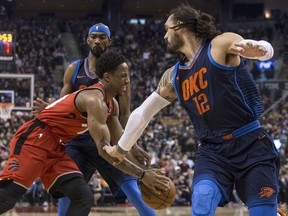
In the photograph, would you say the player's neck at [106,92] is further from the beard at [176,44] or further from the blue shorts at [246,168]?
the blue shorts at [246,168]

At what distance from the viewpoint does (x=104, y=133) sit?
16.9 ft

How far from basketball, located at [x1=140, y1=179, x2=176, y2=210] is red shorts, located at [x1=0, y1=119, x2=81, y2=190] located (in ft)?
2.66

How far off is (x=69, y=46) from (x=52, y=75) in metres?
4.57

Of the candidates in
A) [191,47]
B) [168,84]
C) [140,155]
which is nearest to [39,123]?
[140,155]

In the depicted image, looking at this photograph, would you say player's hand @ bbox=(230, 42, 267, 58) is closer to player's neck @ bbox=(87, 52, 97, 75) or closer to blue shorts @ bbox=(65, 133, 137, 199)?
blue shorts @ bbox=(65, 133, 137, 199)

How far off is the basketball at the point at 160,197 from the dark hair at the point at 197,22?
4.06 ft

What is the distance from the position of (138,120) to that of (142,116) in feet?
0.17

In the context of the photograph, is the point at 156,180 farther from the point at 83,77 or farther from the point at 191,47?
the point at 83,77

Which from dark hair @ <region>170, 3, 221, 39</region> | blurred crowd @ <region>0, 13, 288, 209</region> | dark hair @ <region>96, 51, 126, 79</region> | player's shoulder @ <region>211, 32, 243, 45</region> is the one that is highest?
dark hair @ <region>170, 3, 221, 39</region>

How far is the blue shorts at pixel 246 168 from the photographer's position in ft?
13.8

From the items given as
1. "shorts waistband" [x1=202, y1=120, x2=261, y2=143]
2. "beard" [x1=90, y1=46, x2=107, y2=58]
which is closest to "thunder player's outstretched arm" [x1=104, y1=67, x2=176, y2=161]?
"shorts waistband" [x1=202, y1=120, x2=261, y2=143]

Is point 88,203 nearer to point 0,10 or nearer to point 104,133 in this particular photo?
point 104,133

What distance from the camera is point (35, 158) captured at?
215 inches

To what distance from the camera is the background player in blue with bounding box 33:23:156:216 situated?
20.3ft
